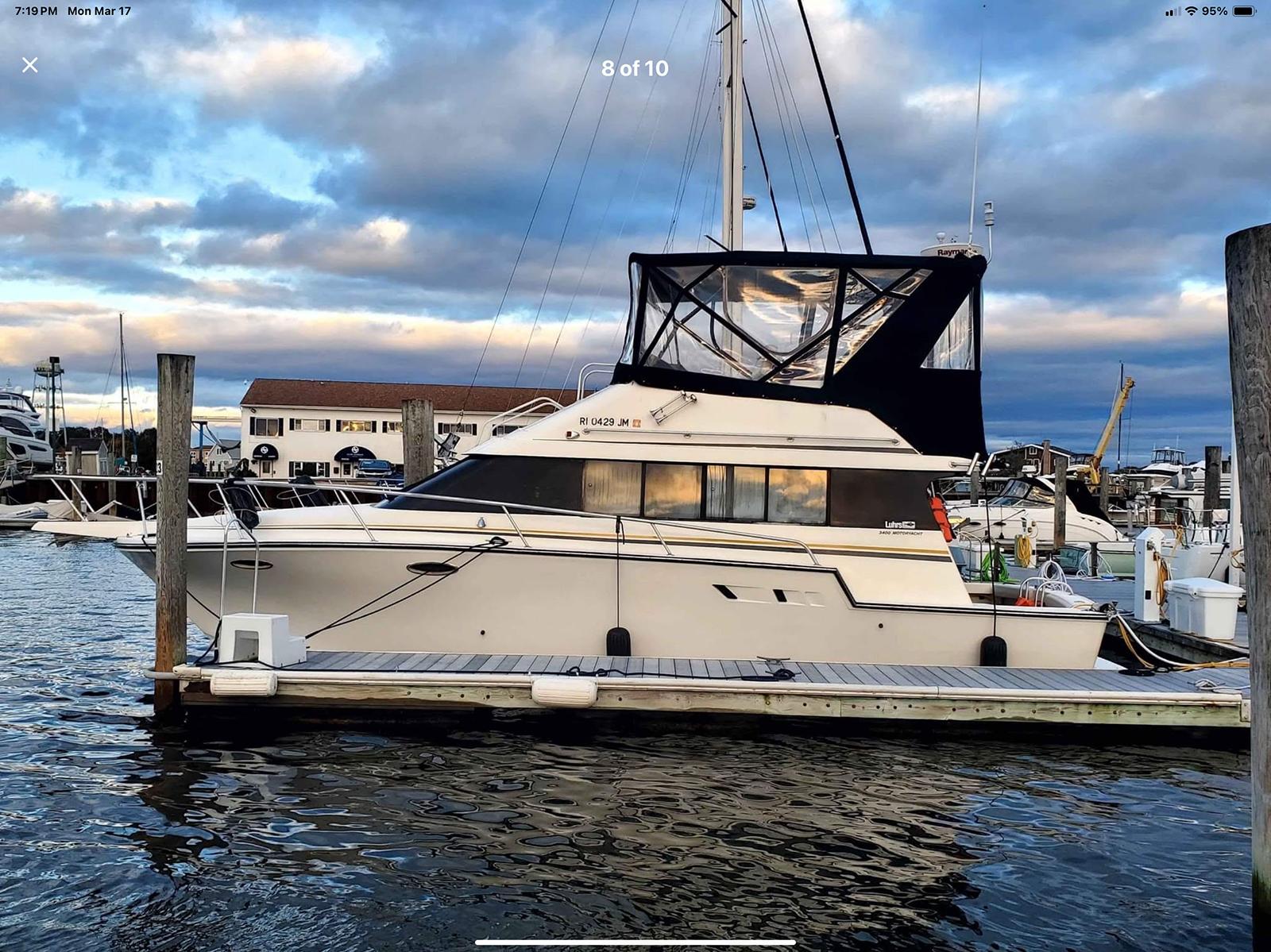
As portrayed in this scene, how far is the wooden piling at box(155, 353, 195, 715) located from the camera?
8672 mm

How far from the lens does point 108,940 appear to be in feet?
17.0

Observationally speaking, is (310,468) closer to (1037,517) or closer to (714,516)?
(1037,517)

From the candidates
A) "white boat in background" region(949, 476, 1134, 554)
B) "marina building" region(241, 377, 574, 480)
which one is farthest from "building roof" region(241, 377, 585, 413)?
"white boat in background" region(949, 476, 1134, 554)

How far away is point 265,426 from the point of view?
55281mm

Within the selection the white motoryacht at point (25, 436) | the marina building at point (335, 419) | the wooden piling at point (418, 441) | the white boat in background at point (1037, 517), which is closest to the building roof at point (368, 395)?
the marina building at point (335, 419)

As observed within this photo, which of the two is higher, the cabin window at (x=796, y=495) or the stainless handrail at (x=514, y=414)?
the stainless handrail at (x=514, y=414)

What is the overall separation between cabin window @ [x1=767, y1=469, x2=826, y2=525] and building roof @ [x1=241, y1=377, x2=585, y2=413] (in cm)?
4548

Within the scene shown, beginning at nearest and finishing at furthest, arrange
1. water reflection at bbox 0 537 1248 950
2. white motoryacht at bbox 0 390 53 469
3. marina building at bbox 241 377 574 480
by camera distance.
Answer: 1. water reflection at bbox 0 537 1248 950
2. marina building at bbox 241 377 574 480
3. white motoryacht at bbox 0 390 53 469

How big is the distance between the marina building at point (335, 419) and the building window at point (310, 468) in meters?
0.04

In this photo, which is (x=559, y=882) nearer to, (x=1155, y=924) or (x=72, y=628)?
(x=1155, y=924)

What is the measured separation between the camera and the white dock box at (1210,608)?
10.7 metres

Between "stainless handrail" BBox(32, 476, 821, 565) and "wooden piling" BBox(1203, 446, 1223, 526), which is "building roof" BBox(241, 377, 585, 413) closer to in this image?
"wooden piling" BBox(1203, 446, 1223, 526)

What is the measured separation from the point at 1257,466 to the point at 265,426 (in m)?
55.8

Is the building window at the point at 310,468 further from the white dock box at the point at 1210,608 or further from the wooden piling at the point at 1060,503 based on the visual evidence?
the white dock box at the point at 1210,608
